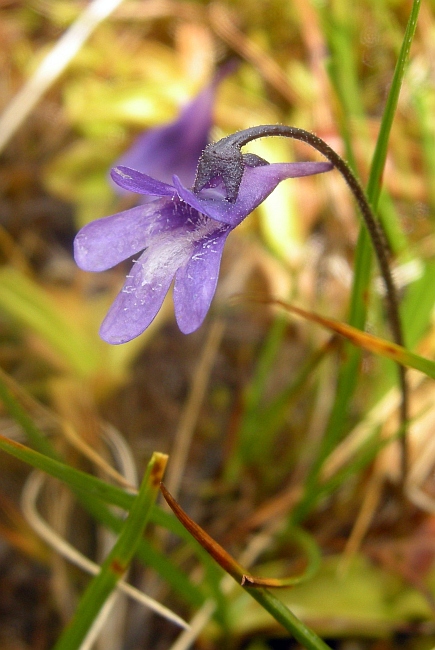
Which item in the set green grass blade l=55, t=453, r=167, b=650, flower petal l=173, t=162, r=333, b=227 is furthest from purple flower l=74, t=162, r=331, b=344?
green grass blade l=55, t=453, r=167, b=650

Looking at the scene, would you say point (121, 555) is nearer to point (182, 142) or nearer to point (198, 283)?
point (198, 283)

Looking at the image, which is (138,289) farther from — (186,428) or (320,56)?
(320,56)

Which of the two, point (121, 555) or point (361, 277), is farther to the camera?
point (361, 277)

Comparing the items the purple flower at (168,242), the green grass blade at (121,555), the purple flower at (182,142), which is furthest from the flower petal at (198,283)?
the purple flower at (182,142)

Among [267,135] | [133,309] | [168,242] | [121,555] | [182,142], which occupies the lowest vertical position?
[121,555]

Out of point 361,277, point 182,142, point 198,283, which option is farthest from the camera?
point 182,142

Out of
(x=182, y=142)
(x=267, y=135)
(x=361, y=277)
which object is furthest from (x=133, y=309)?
(x=182, y=142)
